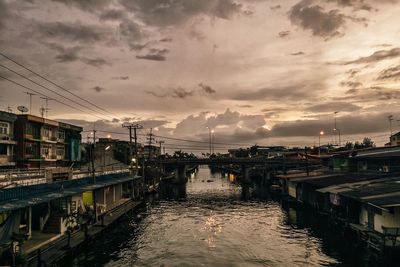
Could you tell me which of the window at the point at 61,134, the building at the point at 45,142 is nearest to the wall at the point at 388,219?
the building at the point at 45,142

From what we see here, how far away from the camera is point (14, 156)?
7506cm

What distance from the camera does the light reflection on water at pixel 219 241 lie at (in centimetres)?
4416

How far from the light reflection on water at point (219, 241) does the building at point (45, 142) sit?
26.7m

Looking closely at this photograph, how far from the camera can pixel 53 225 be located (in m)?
48.0

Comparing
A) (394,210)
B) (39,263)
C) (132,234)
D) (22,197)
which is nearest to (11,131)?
(132,234)

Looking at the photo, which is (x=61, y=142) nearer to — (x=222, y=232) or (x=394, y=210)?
(x=222, y=232)

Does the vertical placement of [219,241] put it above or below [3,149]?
below

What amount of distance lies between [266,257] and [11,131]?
5334 centimetres

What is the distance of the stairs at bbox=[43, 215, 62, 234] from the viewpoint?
1875 inches

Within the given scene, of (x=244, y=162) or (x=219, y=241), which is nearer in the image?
(x=219, y=241)

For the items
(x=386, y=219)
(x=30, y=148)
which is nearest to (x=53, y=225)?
(x=30, y=148)

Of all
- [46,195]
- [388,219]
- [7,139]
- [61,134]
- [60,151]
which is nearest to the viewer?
[388,219]

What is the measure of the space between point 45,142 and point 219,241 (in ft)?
165

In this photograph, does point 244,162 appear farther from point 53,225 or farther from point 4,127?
point 53,225
